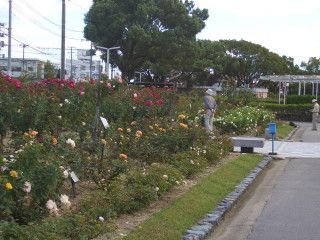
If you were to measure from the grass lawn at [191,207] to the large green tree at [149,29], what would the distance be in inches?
1337

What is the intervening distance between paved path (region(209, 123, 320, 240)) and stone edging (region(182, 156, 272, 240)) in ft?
0.39

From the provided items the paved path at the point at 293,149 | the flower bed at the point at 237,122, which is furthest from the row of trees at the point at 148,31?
the paved path at the point at 293,149

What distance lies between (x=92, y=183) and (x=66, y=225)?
10.0 feet

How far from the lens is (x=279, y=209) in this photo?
927 centimetres

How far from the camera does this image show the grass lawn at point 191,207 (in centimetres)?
666

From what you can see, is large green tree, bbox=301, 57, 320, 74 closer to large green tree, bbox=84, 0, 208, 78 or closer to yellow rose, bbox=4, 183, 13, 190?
large green tree, bbox=84, 0, 208, 78

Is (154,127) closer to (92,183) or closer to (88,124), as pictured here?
(88,124)

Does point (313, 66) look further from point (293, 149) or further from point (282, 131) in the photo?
point (293, 149)

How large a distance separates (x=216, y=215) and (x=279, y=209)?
5.18 ft

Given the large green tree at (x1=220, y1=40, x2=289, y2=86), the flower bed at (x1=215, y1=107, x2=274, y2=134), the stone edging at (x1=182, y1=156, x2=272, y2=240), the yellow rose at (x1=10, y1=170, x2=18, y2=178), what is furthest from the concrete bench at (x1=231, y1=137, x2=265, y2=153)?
the large green tree at (x1=220, y1=40, x2=289, y2=86)

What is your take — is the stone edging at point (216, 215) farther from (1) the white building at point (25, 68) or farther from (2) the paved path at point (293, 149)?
(1) the white building at point (25, 68)

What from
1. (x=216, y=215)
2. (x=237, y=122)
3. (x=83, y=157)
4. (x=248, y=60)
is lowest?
(x=216, y=215)

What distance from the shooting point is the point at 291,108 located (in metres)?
49.3

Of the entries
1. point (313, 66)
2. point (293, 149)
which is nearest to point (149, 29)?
point (293, 149)
